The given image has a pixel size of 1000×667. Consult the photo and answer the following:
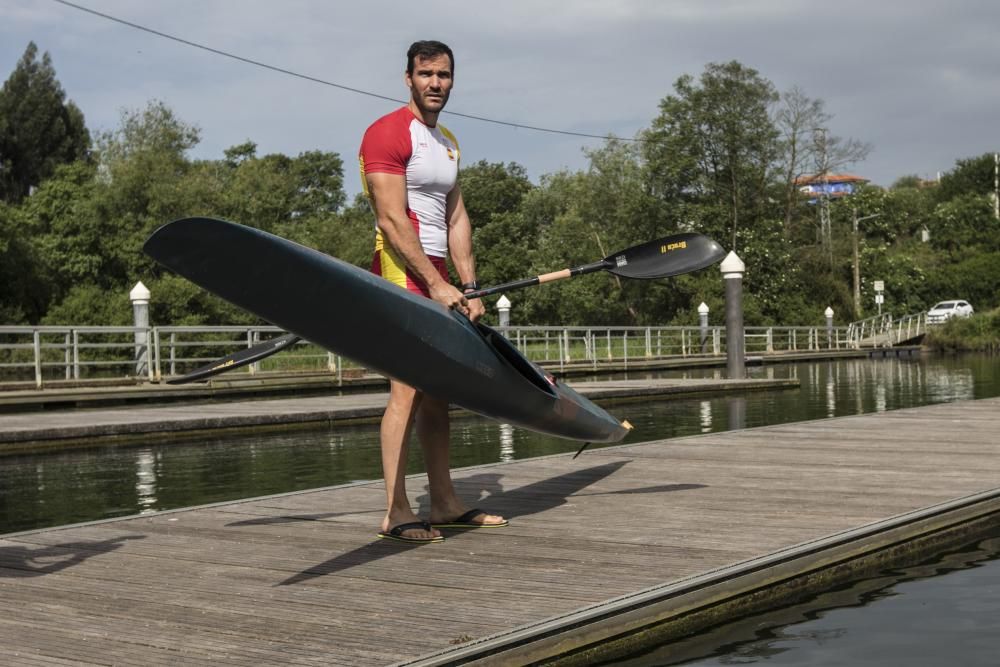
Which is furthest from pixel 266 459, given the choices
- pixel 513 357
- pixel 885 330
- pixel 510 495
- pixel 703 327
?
pixel 885 330

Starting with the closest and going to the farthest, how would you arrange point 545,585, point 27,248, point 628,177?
point 545,585
point 27,248
point 628,177

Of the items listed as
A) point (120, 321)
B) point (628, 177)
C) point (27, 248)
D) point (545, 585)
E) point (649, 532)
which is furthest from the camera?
point (628, 177)

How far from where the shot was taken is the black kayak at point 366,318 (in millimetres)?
3816

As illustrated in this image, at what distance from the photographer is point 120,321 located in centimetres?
3897

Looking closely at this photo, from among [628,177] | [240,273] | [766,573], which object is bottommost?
[766,573]

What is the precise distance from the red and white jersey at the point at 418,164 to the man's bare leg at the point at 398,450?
2.11 ft

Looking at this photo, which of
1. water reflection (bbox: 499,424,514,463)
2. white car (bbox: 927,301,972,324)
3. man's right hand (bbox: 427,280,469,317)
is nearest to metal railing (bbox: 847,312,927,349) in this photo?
white car (bbox: 927,301,972,324)

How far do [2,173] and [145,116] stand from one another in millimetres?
10943

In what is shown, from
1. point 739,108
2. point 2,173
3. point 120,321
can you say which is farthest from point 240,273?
point 2,173

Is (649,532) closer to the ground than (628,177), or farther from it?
closer to the ground

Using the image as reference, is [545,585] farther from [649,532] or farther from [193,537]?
[193,537]

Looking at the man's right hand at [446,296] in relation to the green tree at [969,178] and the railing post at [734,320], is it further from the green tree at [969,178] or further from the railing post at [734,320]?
the green tree at [969,178]

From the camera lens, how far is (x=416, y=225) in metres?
5.22

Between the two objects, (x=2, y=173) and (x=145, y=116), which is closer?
(x=145, y=116)
